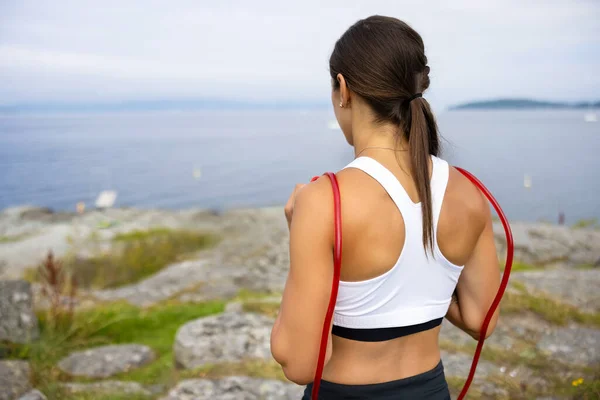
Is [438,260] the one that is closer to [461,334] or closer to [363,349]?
[363,349]

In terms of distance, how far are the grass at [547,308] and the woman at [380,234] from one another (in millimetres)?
3855

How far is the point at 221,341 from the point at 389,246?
321 centimetres

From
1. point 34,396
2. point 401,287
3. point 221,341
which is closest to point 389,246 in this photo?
point 401,287

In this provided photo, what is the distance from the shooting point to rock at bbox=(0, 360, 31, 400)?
4.70 m

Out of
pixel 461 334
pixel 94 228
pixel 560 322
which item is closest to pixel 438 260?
pixel 461 334

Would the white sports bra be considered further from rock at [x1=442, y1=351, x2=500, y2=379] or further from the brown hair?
rock at [x1=442, y1=351, x2=500, y2=379]

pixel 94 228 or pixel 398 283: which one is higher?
pixel 398 283

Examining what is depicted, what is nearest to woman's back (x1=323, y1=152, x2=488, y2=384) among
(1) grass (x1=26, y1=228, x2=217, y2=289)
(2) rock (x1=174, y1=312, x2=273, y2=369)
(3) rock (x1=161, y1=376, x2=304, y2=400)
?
(3) rock (x1=161, y1=376, x2=304, y2=400)

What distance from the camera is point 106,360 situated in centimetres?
566

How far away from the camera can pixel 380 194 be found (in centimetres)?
168

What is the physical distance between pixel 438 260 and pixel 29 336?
5.43m

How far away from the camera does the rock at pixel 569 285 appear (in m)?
5.65

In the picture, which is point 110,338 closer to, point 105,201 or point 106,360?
point 106,360

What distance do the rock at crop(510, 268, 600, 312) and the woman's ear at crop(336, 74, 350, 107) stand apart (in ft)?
15.3
